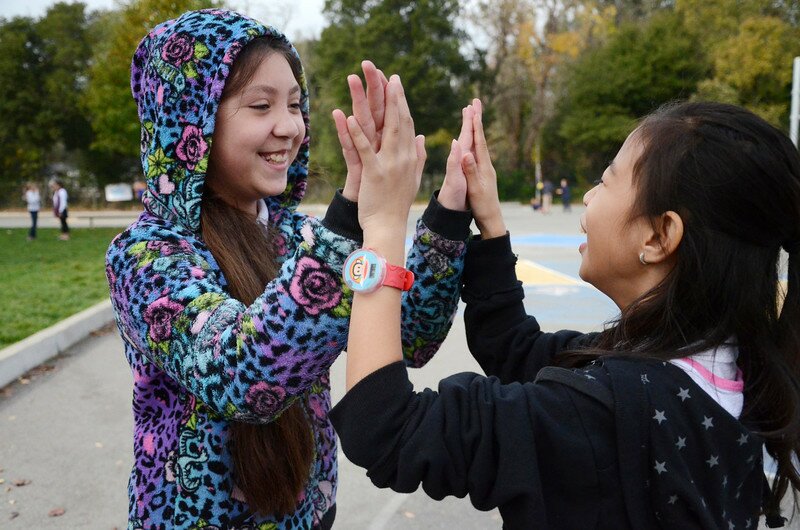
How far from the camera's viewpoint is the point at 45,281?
1008cm

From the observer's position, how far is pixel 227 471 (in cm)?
144

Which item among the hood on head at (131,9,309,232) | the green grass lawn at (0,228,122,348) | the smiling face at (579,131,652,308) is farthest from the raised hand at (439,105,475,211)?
the green grass lawn at (0,228,122,348)

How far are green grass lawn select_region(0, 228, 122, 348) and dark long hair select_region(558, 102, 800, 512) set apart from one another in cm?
638

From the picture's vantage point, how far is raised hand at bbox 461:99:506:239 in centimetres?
154

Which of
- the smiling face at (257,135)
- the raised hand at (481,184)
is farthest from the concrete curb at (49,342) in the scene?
the raised hand at (481,184)

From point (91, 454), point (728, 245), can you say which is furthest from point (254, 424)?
point (91, 454)

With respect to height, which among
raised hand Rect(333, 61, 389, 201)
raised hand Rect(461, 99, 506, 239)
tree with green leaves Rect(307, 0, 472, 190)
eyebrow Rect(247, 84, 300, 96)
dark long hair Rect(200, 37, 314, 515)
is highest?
tree with green leaves Rect(307, 0, 472, 190)

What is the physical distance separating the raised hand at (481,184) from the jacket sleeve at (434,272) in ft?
0.13

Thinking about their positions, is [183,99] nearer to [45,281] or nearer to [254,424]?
[254,424]

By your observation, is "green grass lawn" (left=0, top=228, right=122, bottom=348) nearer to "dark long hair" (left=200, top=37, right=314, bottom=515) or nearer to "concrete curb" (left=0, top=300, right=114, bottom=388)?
"concrete curb" (left=0, top=300, right=114, bottom=388)

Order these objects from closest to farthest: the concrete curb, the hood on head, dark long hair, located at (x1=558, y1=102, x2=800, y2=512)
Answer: dark long hair, located at (x1=558, y1=102, x2=800, y2=512)
the hood on head
the concrete curb

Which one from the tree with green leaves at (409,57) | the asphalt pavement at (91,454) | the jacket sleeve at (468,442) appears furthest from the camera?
the tree with green leaves at (409,57)

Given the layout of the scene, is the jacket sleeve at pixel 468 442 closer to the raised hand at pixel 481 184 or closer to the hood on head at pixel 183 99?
the raised hand at pixel 481 184

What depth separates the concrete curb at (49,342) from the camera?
556 cm
